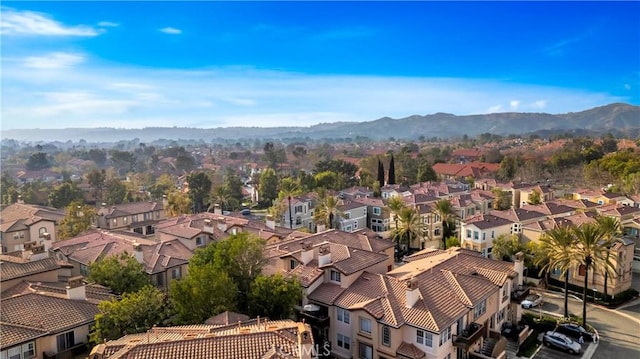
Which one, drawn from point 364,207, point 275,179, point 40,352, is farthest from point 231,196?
point 40,352

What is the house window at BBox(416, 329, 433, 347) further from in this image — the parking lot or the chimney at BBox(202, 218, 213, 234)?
the chimney at BBox(202, 218, 213, 234)

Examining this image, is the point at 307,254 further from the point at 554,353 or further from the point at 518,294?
the point at 554,353

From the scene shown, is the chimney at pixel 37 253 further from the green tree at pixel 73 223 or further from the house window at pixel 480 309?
the house window at pixel 480 309

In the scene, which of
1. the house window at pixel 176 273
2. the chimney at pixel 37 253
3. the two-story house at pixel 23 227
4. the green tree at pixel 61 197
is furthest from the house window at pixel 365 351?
the green tree at pixel 61 197

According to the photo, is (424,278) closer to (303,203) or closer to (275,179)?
(303,203)

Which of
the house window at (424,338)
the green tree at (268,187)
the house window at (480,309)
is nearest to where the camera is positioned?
the house window at (424,338)

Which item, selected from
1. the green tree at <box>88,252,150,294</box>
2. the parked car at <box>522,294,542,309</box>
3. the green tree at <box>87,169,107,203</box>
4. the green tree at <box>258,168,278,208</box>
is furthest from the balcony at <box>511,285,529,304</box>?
the green tree at <box>87,169,107,203</box>

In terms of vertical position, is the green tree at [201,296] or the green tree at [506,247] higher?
the green tree at [201,296]

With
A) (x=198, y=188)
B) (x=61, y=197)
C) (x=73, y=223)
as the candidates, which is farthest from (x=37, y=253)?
(x=198, y=188)
